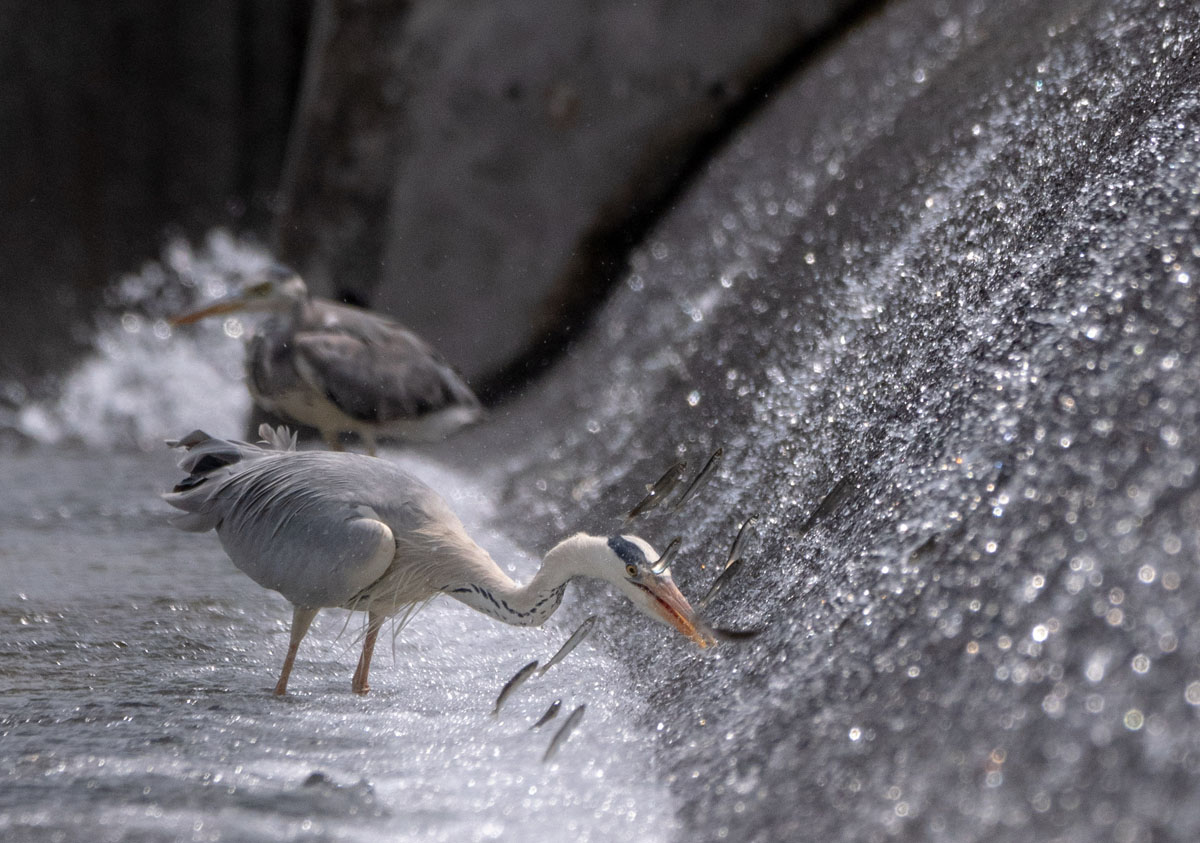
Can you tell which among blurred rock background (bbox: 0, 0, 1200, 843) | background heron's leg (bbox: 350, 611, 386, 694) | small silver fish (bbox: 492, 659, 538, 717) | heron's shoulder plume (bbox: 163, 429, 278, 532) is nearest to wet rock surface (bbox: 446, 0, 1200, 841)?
blurred rock background (bbox: 0, 0, 1200, 843)

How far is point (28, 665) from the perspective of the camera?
9.50ft

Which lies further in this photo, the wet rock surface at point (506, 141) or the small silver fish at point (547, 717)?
the wet rock surface at point (506, 141)

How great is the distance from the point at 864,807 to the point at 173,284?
24.7ft

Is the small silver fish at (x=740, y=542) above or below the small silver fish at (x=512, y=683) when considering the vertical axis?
below

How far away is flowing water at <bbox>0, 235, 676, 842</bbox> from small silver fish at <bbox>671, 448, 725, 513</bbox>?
1.33 ft

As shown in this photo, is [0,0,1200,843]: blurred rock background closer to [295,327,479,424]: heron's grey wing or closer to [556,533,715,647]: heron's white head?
[556,533,715,647]: heron's white head

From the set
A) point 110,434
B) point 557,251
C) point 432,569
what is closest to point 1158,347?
point 432,569

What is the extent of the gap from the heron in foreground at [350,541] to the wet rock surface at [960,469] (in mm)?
330

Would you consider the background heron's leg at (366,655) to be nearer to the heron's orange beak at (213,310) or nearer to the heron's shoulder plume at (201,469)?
the heron's shoulder plume at (201,469)

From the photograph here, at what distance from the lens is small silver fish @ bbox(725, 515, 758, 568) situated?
9.39 ft

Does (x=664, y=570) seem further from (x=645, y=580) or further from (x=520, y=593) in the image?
(x=520, y=593)

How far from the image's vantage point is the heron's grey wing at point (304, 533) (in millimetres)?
2822

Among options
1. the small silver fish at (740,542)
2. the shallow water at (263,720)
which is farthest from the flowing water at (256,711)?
the small silver fish at (740,542)

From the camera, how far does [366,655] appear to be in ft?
9.78
